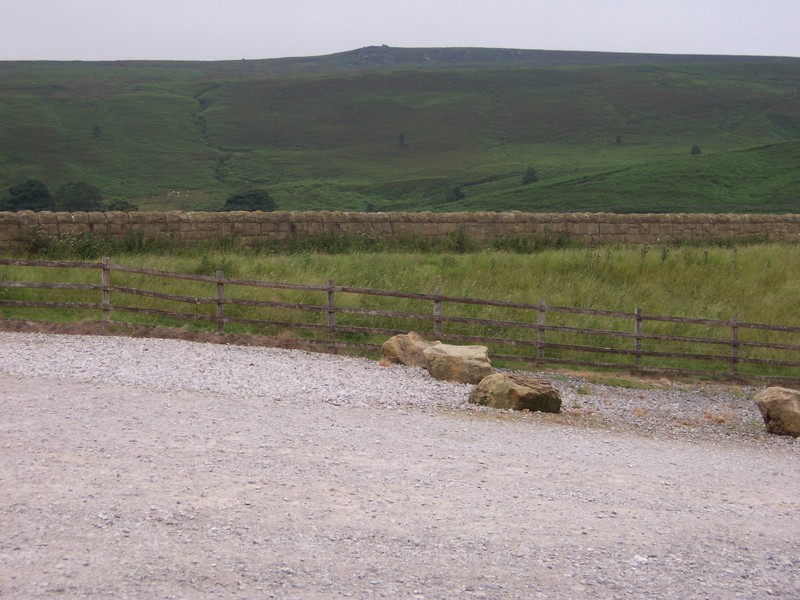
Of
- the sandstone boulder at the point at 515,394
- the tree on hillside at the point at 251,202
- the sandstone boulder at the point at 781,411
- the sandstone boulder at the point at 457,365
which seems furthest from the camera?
the tree on hillside at the point at 251,202

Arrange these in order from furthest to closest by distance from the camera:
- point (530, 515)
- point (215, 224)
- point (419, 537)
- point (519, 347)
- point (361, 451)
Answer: point (215, 224) < point (519, 347) < point (361, 451) < point (530, 515) < point (419, 537)

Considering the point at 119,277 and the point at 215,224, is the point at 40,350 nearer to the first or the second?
the point at 119,277

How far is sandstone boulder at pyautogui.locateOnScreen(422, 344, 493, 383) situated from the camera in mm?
16516

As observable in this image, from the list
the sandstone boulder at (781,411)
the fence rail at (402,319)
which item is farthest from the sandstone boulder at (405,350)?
the sandstone boulder at (781,411)

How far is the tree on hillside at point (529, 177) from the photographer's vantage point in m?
68.5

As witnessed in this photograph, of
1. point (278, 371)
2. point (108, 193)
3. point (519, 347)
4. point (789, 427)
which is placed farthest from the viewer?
point (108, 193)

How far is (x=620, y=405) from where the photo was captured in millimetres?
16547

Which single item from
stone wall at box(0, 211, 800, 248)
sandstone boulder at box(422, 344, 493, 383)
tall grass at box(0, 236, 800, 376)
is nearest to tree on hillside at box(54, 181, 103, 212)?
stone wall at box(0, 211, 800, 248)

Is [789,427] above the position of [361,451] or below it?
below

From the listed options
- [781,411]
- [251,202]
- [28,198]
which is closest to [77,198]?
[28,198]

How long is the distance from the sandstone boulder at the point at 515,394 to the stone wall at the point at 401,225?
43.8ft

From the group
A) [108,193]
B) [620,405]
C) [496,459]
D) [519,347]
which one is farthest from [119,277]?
[108,193]

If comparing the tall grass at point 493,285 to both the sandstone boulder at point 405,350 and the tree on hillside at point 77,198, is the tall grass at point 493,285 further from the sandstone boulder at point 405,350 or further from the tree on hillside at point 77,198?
the tree on hillside at point 77,198

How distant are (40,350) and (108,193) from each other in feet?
164
